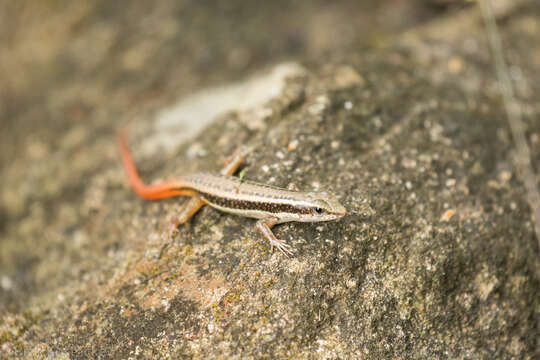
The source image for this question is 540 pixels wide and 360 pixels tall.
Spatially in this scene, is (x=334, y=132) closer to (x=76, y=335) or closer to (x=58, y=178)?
(x=76, y=335)

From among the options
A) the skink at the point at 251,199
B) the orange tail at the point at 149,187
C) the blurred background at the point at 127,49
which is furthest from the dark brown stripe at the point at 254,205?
the blurred background at the point at 127,49

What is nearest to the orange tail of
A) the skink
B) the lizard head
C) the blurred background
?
the skink

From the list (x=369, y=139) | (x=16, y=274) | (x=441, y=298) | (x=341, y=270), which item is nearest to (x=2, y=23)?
(x=16, y=274)

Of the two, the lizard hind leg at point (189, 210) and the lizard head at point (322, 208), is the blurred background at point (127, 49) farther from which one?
the lizard head at point (322, 208)

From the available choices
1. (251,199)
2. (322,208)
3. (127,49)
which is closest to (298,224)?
(322,208)

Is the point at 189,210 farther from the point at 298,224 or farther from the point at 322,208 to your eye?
the point at 322,208

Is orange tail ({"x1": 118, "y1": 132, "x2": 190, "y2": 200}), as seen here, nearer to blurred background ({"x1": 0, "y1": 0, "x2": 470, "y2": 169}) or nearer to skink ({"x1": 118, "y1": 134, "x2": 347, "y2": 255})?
skink ({"x1": 118, "y1": 134, "x2": 347, "y2": 255})
